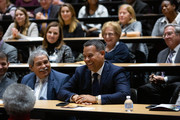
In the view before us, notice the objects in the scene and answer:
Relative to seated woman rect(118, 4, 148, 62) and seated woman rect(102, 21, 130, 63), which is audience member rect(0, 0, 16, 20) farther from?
seated woman rect(102, 21, 130, 63)

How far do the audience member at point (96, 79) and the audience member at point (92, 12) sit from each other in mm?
3100

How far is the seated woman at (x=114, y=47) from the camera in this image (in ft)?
14.7

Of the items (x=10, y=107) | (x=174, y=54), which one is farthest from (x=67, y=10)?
(x=10, y=107)

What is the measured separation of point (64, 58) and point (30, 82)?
124 centimetres

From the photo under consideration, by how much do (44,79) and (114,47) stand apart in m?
1.29

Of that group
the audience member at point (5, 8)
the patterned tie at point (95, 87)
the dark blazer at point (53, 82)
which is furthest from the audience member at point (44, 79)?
the audience member at point (5, 8)

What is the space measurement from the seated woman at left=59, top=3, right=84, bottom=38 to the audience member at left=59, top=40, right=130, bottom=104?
2.52 metres

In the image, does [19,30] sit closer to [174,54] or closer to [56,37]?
[56,37]

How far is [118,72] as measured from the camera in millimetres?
3234

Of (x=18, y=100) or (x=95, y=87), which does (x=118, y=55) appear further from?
(x=18, y=100)

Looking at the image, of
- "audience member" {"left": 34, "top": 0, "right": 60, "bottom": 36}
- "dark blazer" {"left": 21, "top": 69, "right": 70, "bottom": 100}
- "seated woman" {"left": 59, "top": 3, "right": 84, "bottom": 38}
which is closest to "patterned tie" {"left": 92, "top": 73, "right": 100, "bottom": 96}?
"dark blazer" {"left": 21, "top": 69, "right": 70, "bottom": 100}

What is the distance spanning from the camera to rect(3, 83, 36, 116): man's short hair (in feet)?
6.39

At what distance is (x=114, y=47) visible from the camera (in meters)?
4.58

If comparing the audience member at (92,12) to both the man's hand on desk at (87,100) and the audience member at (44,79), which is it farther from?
the man's hand on desk at (87,100)
